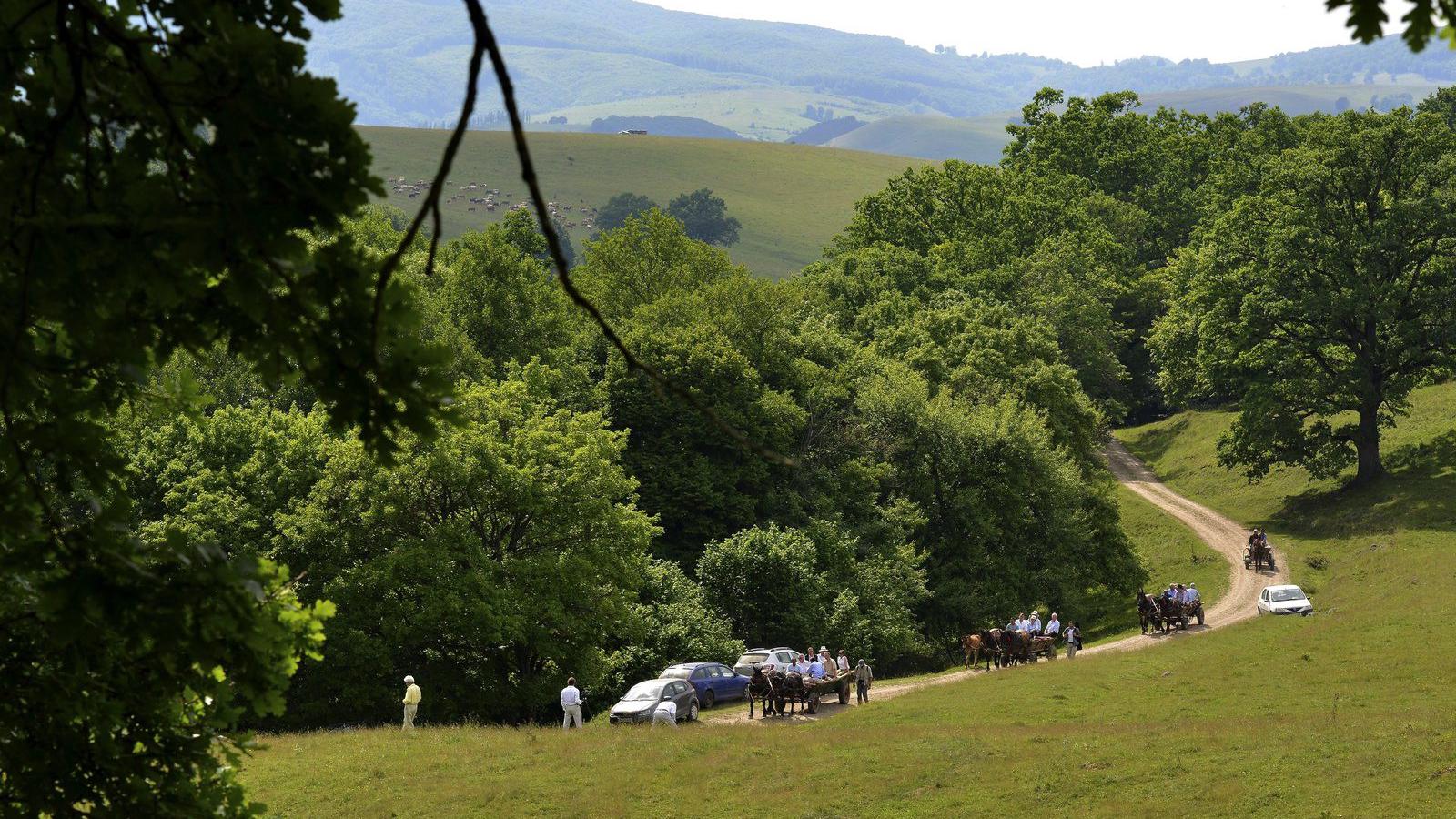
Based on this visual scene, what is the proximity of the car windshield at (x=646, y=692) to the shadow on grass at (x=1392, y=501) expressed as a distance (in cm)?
3416

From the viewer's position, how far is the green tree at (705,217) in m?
184

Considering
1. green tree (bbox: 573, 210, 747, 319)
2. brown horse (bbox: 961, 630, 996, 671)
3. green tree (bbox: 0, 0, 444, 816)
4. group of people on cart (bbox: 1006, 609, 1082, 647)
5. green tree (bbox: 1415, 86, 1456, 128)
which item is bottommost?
brown horse (bbox: 961, 630, 996, 671)

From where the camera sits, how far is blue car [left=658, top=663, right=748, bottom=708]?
1532 inches

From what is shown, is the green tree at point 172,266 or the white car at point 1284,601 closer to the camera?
the green tree at point 172,266

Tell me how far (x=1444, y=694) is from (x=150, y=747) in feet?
103

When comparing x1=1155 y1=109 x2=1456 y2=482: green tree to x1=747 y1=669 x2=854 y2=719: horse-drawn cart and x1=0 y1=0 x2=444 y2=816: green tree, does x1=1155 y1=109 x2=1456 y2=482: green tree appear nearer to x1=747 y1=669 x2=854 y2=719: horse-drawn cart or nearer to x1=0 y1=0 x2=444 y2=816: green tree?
x1=747 y1=669 x2=854 y2=719: horse-drawn cart

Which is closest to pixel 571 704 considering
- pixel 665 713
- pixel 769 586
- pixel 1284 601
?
pixel 665 713

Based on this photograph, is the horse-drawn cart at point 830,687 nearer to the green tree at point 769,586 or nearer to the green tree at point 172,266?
the green tree at point 769,586

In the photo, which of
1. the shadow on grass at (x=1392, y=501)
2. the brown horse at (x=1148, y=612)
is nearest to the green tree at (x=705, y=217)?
the shadow on grass at (x=1392, y=501)

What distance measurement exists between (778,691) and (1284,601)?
2028 centimetres

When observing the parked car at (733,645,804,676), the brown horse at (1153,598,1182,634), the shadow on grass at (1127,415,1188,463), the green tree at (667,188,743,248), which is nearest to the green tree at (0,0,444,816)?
the parked car at (733,645,804,676)

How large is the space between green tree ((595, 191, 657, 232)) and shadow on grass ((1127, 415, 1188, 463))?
321 feet

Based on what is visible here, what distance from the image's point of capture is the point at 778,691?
1436 inches

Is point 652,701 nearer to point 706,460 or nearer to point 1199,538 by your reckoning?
point 706,460
